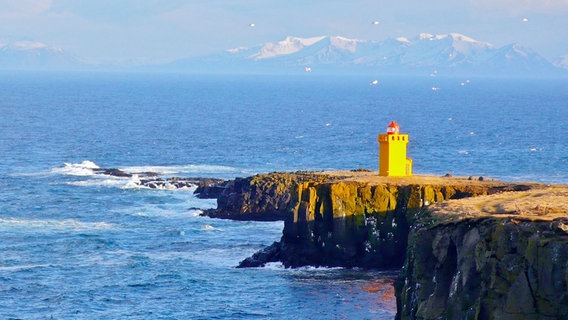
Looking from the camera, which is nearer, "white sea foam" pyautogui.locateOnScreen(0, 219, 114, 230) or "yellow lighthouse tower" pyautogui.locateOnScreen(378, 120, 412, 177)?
"yellow lighthouse tower" pyautogui.locateOnScreen(378, 120, 412, 177)

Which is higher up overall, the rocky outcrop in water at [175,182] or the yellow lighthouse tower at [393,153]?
the yellow lighthouse tower at [393,153]

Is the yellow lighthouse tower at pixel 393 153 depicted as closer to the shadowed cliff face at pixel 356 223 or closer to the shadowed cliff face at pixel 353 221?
the shadowed cliff face at pixel 353 221

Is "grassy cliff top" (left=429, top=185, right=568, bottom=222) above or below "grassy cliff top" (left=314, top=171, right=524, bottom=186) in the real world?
above

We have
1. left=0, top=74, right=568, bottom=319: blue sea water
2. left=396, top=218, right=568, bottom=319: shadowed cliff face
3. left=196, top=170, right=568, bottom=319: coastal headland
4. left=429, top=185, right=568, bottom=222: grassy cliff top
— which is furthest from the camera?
left=0, top=74, right=568, bottom=319: blue sea water

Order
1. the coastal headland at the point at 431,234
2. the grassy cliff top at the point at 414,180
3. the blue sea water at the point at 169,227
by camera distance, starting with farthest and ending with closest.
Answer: the grassy cliff top at the point at 414,180
the blue sea water at the point at 169,227
the coastal headland at the point at 431,234

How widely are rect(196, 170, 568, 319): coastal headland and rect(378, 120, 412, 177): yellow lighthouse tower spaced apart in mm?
1630

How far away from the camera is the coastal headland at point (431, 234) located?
54.9m

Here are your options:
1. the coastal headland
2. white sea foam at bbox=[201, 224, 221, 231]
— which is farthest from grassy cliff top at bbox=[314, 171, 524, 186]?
white sea foam at bbox=[201, 224, 221, 231]

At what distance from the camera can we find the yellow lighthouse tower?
9625 centimetres

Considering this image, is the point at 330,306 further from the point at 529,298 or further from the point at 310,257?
the point at 529,298

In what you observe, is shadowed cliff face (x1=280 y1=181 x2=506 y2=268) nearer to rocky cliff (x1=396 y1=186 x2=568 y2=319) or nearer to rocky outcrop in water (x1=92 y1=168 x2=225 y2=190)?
rocky cliff (x1=396 y1=186 x2=568 y2=319)

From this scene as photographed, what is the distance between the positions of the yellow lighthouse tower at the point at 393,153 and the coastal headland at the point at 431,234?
1630 mm

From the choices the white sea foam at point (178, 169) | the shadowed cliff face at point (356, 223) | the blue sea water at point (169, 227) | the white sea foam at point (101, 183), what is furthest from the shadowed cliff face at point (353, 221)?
the white sea foam at point (178, 169)

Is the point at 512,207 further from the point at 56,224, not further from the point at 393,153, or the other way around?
the point at 56,224
